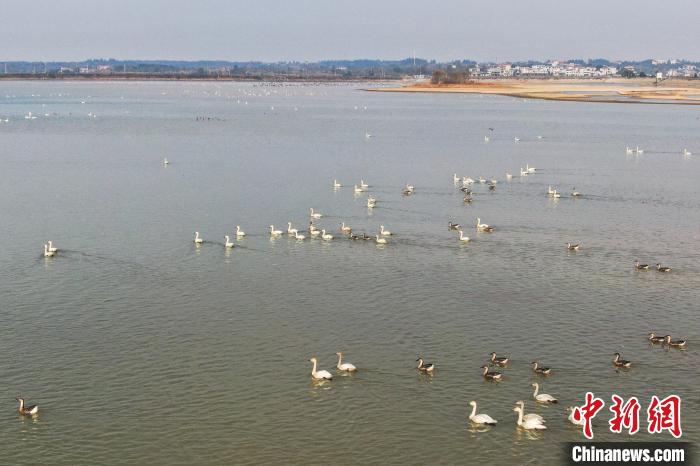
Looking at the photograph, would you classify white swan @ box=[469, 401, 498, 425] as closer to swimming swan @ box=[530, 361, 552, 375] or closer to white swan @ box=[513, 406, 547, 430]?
white swan @ box=[513, 406, 547, 430]

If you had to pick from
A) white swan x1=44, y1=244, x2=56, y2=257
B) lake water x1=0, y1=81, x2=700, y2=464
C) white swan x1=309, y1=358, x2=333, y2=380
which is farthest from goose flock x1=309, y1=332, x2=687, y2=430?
white swan x1=44, y1=244, x2=56, y2=257

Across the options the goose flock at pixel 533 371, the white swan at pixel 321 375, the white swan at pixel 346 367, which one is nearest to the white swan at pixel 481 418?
the goose flock at pixel 533 371

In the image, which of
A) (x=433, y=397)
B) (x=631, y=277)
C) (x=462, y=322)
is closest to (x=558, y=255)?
(x=631, y=277)

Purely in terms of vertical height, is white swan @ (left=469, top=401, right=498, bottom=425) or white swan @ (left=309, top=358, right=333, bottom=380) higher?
white swan @ (left=309, top=358, right=333, bottom=380)

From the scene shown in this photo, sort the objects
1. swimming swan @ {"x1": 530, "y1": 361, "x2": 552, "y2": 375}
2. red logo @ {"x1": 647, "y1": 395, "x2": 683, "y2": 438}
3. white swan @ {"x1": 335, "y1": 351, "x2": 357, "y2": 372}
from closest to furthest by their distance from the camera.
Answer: red logo @ {"x1": 647, "y1": 395, "x2": 683, "y2": 438}
swimming swan @ {"x1": 530, "y1": 361, "x2": 552, "y2": 375}
white swan @ {"x1": 335, "y1": 351, "x2": 357, "y2": 372}

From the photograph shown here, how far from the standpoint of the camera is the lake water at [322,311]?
78.2 feet

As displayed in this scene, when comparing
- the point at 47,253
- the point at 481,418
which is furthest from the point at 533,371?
the point at 47,253

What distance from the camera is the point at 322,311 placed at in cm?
3362

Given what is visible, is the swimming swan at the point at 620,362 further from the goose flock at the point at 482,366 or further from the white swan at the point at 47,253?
the white swan at the point at 47,253

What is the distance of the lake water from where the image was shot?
23828mm

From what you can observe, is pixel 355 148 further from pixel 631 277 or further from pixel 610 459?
pixel 610 459

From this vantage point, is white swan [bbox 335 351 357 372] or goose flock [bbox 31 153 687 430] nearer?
goose flock [bbox 31 153 687 430]

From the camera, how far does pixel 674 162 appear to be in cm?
8181

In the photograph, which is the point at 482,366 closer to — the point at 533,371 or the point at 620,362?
the point at 533,371
